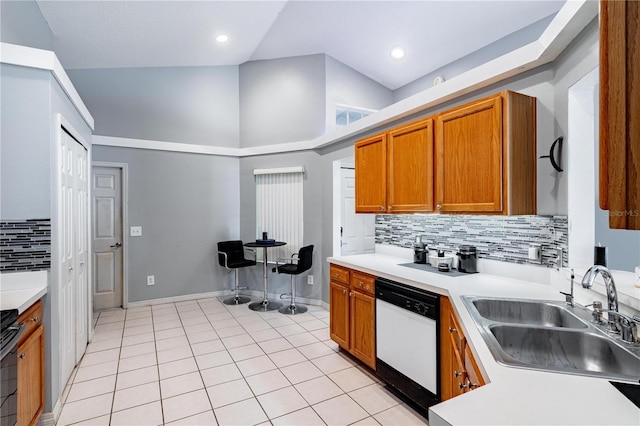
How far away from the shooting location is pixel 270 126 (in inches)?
204

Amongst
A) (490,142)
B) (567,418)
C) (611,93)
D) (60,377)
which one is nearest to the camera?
(611,93)

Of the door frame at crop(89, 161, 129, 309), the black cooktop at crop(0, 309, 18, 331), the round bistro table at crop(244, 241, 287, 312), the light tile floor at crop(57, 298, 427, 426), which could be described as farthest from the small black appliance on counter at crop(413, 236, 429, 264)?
the door frame at crop(89, 161, 129, 309)

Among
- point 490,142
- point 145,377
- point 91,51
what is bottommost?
point 145,377

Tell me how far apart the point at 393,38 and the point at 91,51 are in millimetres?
3808

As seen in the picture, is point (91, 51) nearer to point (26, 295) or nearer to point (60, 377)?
point (26, 295)

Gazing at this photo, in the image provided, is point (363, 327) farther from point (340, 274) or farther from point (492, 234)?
point (492, 234)

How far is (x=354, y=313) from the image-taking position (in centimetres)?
291

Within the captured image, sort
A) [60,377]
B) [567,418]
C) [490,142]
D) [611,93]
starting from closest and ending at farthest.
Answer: [611,93] < [567,418] < [490,142] < [60,377]

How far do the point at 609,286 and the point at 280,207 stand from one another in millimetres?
4217

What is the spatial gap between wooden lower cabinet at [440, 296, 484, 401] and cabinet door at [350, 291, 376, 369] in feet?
2.40

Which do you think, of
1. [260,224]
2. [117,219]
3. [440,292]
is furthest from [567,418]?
[117,219]

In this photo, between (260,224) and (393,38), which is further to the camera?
(260,224)

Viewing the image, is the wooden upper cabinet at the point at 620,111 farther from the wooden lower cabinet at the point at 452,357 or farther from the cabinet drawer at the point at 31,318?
the cabinet drawer at the point at 31,318

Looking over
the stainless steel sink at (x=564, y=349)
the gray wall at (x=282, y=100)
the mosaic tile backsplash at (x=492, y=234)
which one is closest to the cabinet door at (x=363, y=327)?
the mosaic tile backsplash at (x=492, y=234)
